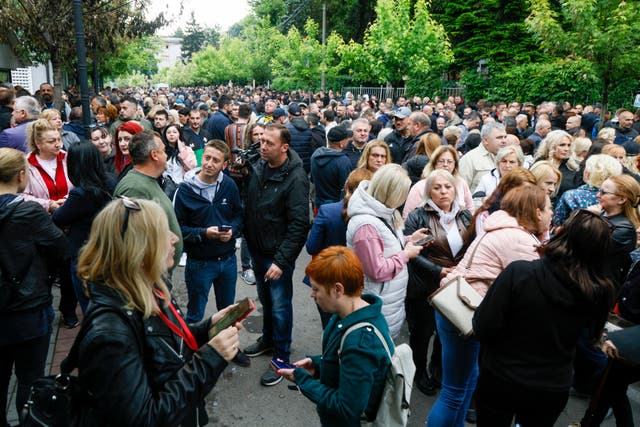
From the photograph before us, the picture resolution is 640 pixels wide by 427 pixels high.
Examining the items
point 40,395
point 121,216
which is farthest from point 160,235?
point 40,395

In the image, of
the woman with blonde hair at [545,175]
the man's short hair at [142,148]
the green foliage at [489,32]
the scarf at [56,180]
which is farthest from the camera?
the green foliage at [489,32]

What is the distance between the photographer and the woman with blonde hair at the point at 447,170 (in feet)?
16.3

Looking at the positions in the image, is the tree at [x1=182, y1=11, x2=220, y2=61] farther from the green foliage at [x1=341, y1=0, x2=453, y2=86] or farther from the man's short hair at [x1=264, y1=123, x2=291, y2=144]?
the man's short hair at [x1=264, y1=123, x2=291, y2=144]

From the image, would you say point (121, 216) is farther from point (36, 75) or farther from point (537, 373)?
point (36, 75)

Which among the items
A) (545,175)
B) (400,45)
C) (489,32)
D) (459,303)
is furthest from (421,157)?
(489,32)

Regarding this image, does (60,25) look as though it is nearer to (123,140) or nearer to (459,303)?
(123,140)

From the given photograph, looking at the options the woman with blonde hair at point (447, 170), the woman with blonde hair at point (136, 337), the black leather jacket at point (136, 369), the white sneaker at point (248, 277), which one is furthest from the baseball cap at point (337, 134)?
the black leather jacket at point (136, 369)

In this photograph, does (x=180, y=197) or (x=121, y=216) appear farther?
(x=180, y=197)

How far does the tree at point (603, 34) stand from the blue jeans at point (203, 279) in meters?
10.8

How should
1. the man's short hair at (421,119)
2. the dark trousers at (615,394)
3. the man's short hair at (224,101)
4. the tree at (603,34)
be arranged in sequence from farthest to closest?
the tree at (603,34) < the man's short hair at (224,101) < the man's short hair at (421,119) < the dark trousers at (615,394)

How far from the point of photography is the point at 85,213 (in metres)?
4.25

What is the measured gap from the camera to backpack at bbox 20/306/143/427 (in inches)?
73.4

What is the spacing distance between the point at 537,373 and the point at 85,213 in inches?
145

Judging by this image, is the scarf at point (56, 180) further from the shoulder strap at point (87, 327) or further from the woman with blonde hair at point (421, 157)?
the woman with blonde hair at point (421, 157)
